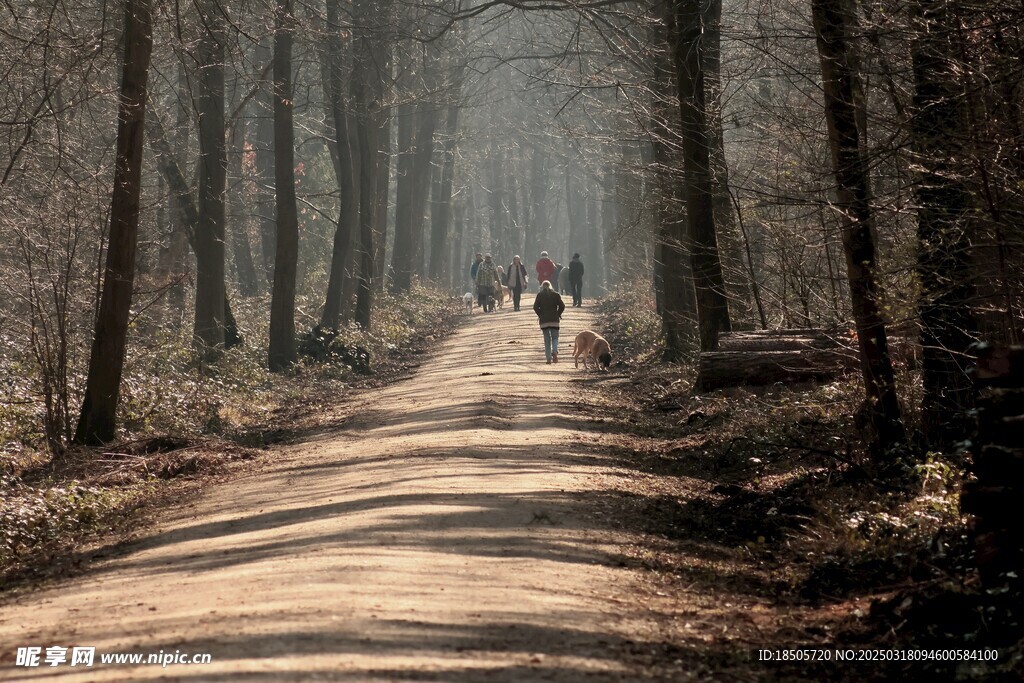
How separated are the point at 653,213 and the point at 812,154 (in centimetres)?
689

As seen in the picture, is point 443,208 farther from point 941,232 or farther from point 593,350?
point 941,232

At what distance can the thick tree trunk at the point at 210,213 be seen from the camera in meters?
23.5

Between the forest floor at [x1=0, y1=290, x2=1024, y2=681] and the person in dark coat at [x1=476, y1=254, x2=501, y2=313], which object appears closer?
the forest floor at [x1=0, y1=290, x2=1024, y2=681]

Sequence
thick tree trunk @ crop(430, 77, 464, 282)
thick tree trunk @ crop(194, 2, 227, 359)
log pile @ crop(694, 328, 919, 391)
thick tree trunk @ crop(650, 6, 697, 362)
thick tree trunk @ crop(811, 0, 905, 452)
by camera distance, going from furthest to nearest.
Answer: thick tree trunk @ crop(430, 77, 464, 282) < thick tree trunk @ crop(194, 2, 227, 359) < thick tree trunk @ crop(650, 6, 697, 362) < log pile @ crop(694, 328, 919, 391) < thick tree trunk @ crop(811, 0, 905, 452)

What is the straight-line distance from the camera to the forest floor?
5.75m

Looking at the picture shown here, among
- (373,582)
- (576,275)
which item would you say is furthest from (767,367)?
(576,275)

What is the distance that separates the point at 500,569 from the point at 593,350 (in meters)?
16.5

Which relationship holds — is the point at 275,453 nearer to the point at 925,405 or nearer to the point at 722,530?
the point at 722,530

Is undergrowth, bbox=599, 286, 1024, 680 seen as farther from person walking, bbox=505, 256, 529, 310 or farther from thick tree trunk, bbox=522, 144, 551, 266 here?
thick tree trunk, bbox=522, 144, 551, 266

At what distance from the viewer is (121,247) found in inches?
563

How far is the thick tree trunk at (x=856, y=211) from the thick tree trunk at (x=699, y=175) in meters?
6.38

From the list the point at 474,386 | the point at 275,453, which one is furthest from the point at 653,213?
the point at 275,453

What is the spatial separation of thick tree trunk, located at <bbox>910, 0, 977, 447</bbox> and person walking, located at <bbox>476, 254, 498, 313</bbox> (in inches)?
1314

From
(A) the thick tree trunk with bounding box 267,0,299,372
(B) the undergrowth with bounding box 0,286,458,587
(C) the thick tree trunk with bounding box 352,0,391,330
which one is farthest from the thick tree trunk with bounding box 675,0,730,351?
(C) the thick tree trunk with bounding box 352,0,391,330
